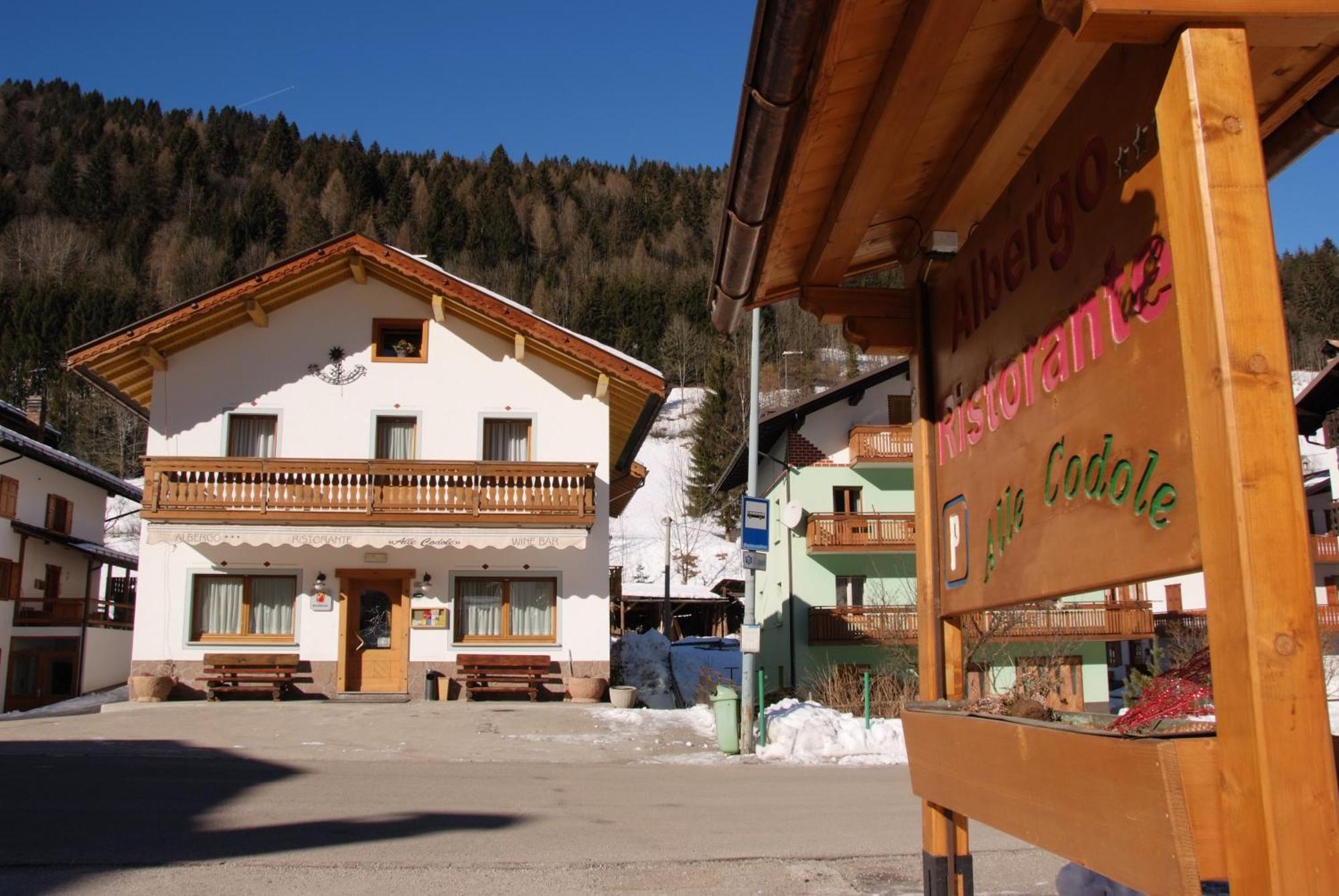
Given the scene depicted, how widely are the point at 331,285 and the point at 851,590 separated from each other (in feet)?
54.4

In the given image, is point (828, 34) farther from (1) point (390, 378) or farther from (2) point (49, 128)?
(2) point (49, 128)

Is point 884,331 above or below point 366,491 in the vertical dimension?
below

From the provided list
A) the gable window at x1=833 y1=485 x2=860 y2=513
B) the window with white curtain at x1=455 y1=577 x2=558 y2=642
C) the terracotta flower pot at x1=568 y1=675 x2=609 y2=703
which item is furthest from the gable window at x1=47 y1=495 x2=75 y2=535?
the gable window at x1=833 y1=485 x2=860 y2=513

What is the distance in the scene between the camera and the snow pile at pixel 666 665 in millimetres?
26719

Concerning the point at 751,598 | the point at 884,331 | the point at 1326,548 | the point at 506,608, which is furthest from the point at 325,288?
the point at 1326,548

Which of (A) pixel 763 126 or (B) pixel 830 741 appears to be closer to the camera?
(A) pixel 763 126

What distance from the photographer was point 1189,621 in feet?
112

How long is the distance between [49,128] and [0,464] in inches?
3989

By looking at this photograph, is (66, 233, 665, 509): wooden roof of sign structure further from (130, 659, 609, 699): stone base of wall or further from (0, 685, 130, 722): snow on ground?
(0, 685, 130, 722): snow on ground

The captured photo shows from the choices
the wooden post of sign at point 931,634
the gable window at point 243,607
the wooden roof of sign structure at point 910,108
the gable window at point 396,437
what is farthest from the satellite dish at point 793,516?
the wooden roof of sign structure at point 910,108

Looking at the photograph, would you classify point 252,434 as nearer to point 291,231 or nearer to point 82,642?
point 82,642

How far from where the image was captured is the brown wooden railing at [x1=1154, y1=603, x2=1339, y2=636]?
31500 mm

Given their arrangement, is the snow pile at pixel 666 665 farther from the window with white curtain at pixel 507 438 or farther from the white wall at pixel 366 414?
the window with white curtain at pixel 507 438

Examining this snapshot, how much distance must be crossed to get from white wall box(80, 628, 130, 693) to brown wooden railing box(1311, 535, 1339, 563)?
3798cm
